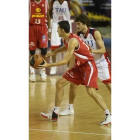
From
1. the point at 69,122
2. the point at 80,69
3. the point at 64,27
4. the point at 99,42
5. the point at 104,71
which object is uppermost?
the point at 64,27

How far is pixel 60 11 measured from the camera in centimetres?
1327

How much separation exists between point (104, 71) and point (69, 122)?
111 cm

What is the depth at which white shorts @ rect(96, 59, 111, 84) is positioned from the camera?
7.55m

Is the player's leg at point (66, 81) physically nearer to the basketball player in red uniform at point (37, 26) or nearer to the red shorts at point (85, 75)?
the red shorts at point (85, 75)

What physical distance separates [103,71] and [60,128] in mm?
1477

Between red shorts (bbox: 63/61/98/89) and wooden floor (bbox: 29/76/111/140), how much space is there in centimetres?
61

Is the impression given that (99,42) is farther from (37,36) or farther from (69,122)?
(37,36)

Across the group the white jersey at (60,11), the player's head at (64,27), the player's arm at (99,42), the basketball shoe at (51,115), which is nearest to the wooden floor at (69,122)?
the basketball shoe at (51,115)

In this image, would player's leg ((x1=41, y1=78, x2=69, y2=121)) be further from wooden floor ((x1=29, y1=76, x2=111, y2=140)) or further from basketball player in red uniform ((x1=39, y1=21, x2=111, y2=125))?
wooden floor ((x1=29, y1=76, x2=111, y2=140))

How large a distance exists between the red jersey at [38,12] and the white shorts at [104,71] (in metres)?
5.05

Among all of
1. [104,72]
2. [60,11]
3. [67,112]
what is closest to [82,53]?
[104,72]

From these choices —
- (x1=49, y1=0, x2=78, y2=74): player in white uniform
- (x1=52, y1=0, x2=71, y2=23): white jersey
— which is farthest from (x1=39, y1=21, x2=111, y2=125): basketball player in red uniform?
(x1=52, y1=0, x2=71, y2=23): white jersey
